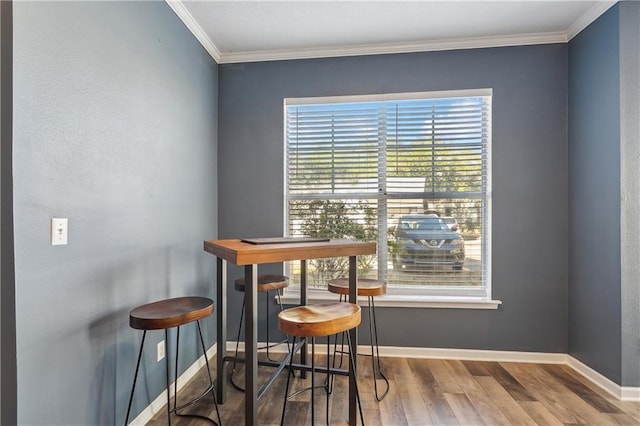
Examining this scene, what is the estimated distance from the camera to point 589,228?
2.33 m

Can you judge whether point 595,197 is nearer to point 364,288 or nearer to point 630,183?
point 630,183

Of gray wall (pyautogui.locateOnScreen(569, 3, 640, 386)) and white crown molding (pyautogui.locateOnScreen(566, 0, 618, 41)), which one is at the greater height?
white crown molding (pyautogui.locateOnScreen(566, 0, 618, 41))

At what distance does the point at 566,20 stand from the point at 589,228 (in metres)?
1.57

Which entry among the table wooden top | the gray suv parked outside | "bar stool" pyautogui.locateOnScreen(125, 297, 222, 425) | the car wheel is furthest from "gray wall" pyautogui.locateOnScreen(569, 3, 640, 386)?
"bar stool" pyautogui.locateOnScreen(125, 297, 222, 425)

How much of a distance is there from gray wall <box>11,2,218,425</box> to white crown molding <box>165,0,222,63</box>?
0.05 meters

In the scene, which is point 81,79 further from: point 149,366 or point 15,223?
point 149,366

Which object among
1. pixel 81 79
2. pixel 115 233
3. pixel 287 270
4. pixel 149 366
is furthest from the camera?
pixel 287 270

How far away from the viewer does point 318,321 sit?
140cm

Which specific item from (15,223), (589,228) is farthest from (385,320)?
(15,223)

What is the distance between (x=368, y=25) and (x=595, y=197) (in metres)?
2.08

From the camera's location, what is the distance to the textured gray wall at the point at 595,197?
6.97ft

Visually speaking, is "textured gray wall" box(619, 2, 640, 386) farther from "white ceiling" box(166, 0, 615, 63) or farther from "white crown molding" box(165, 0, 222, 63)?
"white crown molding" box(165, 0, 222, 63)

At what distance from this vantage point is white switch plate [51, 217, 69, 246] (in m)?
1.25

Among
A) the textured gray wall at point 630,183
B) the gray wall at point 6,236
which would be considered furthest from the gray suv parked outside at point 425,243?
the gray wall at point 6,236
